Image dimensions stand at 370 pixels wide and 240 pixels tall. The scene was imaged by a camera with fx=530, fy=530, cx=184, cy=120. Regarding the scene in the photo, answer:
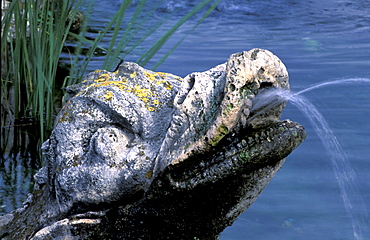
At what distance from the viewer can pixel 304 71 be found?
6.12 meters

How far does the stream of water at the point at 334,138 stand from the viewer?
183cm

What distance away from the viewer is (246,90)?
1.74m

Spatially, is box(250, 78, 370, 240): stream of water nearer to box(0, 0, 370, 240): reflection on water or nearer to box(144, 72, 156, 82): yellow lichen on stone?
box(0, 0, 370, 240): reflection on water

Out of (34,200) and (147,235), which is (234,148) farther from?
(34,200)

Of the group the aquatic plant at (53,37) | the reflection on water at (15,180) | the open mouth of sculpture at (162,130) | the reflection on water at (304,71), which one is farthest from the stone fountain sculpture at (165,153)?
the reflection on water at (15,180)

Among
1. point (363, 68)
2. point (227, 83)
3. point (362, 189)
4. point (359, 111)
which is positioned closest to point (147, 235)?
point (227, 83)

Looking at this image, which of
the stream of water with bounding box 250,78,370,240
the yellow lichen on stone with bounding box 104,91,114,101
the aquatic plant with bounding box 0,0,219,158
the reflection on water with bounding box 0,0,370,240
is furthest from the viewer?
the reflection on water with bounding box 0,0,370,240

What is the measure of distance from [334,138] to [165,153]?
97.5 inches

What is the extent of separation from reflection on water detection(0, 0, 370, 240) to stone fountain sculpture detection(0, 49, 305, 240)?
2.69ft

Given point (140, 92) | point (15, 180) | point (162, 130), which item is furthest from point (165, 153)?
point (15, 180)

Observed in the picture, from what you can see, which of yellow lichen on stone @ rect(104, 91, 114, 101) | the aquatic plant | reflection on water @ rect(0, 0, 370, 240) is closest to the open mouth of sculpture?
yellow lichen on stone @ rect(104, 91, 114, 101)

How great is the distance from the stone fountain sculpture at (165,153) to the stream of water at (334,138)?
35 millimetres

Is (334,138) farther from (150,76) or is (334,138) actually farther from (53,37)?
(150,76)

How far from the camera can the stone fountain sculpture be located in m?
1.71
